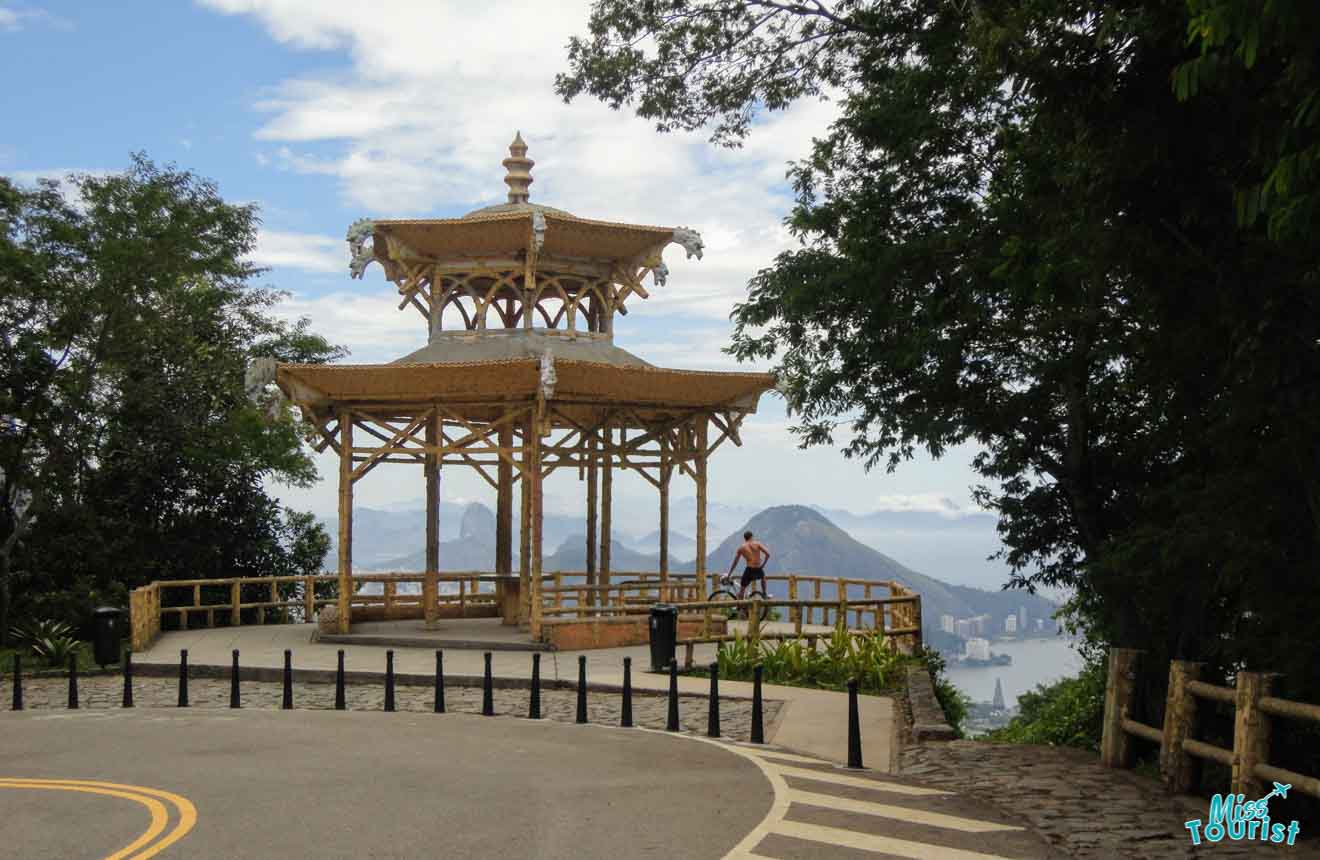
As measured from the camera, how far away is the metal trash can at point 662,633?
20.5m

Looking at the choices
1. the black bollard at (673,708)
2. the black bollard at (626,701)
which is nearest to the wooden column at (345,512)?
the black bollard at (626,701)

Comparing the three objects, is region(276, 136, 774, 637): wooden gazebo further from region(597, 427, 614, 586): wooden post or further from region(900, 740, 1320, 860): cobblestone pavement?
region(900, 740, 1320, 860): cobblestone pavement

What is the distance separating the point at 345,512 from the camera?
25.4m

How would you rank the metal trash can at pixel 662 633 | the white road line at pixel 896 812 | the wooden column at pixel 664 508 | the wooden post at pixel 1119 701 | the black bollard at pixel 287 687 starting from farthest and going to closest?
the wooden column at pixel 664 508, the metal trash can at pixel 662 633, the black bollard at pixel 287 687, the wooden post at pixel 1119 701, the white road line at pixel 896 812

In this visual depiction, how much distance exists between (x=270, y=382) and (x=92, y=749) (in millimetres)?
11833

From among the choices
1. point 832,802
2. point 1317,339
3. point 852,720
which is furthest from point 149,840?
point 1317,339

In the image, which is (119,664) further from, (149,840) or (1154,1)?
(1154,1)

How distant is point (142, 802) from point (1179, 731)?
28.4ft

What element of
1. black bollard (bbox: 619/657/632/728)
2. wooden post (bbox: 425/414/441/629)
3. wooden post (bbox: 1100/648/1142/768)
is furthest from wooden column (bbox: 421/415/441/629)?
wooden post (bbox: 1100/648/1142/768)

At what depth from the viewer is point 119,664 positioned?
23.0 meters

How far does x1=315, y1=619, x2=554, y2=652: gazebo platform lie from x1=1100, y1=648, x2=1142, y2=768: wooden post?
11613mm

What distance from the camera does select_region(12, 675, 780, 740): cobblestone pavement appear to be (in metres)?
16.8

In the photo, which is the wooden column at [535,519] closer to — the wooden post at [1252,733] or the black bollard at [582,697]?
the black bollard at [582,697]

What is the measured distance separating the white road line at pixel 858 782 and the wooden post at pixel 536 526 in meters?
11.6
